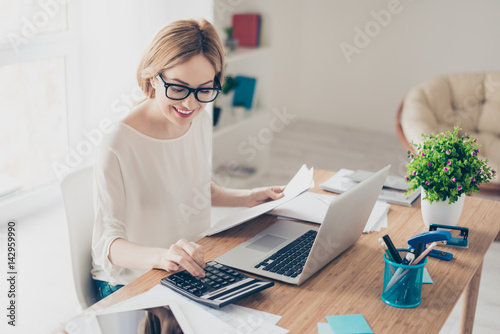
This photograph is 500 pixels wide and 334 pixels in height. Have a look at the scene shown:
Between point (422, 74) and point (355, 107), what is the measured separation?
667 mm

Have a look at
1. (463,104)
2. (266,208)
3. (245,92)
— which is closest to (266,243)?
(266,208)

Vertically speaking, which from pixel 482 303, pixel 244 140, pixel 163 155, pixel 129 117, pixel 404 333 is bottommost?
pixel 482 303

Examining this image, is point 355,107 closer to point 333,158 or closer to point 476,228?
point 333,158

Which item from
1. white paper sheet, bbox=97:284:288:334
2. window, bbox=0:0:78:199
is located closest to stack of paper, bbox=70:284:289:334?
white paper sheet, bbox=97:284:288:334

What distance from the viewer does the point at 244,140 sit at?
4141 mm

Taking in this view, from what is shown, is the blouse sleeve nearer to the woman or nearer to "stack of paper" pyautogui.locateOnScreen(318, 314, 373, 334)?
the woman

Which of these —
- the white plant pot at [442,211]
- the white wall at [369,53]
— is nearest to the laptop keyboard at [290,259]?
the white plant pot at [442,211]

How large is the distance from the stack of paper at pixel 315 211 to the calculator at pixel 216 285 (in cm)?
42

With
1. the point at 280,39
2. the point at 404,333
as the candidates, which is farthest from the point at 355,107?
the point at 404,333

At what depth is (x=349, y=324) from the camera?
1223 mm

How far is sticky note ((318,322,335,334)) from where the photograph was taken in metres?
1.19

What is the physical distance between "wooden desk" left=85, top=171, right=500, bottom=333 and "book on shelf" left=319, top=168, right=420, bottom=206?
120 mm

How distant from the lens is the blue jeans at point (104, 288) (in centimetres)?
164

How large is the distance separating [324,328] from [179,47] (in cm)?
79
